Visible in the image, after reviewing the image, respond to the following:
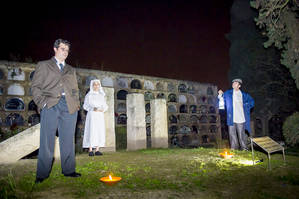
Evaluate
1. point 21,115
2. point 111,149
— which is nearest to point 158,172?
point 111,149

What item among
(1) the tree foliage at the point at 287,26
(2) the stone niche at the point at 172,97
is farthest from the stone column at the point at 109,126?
(1) the tree foliage at the point at 287,26

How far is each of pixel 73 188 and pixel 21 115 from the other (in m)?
5.66

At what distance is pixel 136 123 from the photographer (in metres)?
5.88

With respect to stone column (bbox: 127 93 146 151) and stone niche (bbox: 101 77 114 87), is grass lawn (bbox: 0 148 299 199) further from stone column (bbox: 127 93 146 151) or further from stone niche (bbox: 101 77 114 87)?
stone niche (bbox: 101 77 114 87)

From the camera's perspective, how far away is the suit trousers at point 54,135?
2.64 metres

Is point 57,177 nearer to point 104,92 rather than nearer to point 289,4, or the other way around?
point 104,92

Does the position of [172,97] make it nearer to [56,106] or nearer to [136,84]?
[136,84]

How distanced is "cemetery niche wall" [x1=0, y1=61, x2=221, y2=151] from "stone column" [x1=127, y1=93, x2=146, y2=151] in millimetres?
1194

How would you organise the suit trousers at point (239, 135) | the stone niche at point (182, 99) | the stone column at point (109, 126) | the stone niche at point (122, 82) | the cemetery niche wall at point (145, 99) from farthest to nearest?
the stone niche at point (182, 99) < the stone niche at point (122, 82) < the cemetery niche wall at point (145, 99) < the stone column at point (109, 126) < the suit trousers at point (239, 135)

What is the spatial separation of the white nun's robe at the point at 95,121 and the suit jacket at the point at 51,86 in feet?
7.48

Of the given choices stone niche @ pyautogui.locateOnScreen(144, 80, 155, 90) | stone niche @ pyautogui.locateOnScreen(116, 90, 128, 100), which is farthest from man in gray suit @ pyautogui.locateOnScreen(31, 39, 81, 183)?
stone niche @ pyautogui.locateOnScreen(144, 80, 155, 90)

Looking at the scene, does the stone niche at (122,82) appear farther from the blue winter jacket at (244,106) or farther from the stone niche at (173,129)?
the blue winter jacket at (244,106)

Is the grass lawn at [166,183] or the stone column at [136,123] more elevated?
the stone column at [136,123]

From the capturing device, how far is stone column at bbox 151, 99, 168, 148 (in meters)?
6.24
